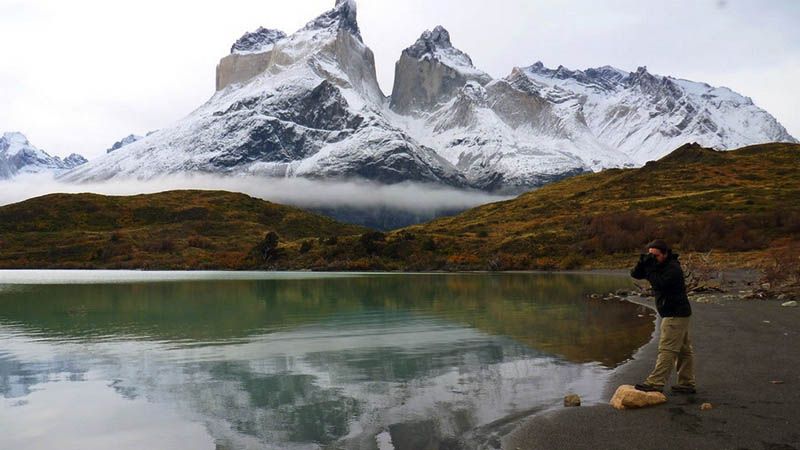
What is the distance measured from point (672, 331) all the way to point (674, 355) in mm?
513

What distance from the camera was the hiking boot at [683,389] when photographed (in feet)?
44.2

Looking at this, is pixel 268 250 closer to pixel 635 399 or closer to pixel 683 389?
pixel 683 389

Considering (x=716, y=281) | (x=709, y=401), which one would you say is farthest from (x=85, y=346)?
(x=716, y=281)

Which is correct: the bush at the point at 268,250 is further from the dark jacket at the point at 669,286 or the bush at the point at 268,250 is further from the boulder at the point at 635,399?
the boulder at the point at 635,399

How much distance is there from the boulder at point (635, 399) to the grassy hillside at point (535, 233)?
212 feet

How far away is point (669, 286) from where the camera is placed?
45.0 feet

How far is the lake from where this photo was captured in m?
12.5

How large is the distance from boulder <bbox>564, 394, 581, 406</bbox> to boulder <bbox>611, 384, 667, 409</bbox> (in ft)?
2.57

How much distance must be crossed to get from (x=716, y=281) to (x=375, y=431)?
46819mm

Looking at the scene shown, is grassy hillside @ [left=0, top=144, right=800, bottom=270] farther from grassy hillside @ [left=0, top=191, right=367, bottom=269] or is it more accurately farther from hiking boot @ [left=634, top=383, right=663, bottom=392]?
hiking boot @ [left=634, top=383, right=663, bottom=392]

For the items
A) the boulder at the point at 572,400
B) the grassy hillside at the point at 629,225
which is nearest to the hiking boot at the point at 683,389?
the boulder at the point at 572,400

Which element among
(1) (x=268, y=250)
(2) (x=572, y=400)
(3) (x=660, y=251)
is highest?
(3) (x=660, y=251)

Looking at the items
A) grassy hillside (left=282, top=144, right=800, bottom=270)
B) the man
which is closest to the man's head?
the man

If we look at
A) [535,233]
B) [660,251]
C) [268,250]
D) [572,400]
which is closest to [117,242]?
[268,250]
